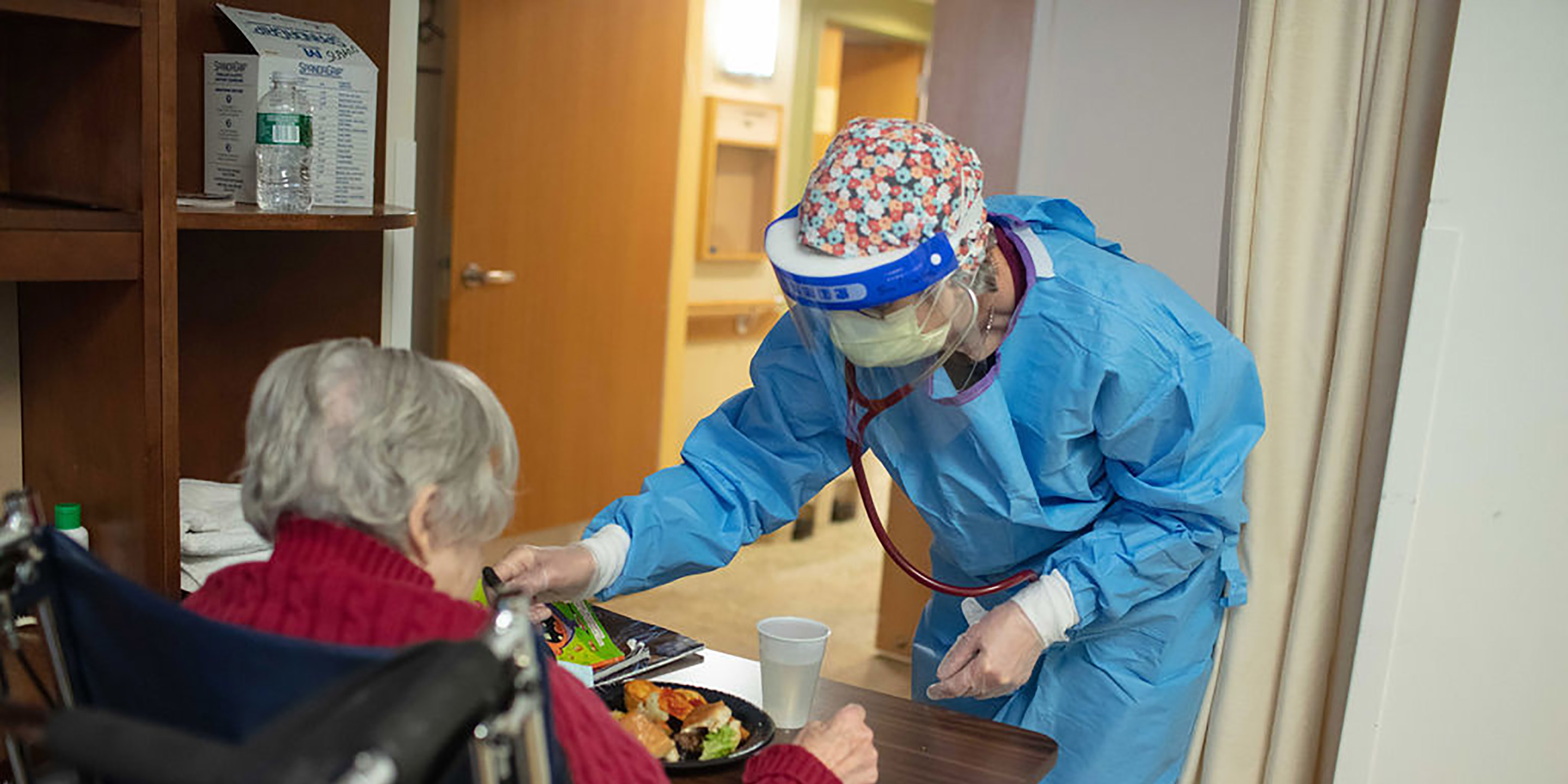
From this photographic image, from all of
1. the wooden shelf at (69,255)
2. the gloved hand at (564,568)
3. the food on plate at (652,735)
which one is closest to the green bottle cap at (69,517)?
the wooden shelf at (69,255)

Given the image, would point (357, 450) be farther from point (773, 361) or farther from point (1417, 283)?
point (1417, 283)

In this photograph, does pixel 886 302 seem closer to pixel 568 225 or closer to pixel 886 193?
pixel 886 193

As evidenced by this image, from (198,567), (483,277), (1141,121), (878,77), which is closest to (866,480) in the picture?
(198,567)

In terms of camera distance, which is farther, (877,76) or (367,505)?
(877,76)

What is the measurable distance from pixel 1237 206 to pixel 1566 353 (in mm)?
459

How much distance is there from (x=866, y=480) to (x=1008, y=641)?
0.26 metres

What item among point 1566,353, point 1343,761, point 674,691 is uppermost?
point 1566,353

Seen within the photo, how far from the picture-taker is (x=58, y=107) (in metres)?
1.50

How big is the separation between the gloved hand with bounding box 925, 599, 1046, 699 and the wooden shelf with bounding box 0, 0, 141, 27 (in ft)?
3.64

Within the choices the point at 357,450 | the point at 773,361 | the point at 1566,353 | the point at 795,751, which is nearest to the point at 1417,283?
the point at 1566,353

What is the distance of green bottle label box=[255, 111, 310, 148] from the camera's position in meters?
1.62

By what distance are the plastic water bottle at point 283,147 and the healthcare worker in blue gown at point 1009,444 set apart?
23.2 inches

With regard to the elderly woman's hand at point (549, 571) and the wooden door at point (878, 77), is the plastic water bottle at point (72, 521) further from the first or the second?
the wooden door at point (878, 77)

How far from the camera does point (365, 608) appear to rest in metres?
0.94
